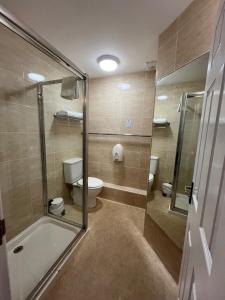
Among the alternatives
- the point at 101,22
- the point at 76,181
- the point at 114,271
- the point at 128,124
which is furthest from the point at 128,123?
the point at 114,271

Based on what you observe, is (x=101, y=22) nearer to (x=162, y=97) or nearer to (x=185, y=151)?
(x=162, y=97)

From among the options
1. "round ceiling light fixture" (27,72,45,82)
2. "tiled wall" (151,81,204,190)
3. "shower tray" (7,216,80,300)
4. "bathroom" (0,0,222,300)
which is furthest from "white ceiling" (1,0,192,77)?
"shower tray" (7,216,80,300)

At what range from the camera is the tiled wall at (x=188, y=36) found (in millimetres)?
1027

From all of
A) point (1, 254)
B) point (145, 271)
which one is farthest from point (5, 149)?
point (145, 271)

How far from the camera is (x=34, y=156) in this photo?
5.69ft

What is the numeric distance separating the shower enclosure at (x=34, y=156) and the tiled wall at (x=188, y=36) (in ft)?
2.91

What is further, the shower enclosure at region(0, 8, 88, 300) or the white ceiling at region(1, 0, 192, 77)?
the shower enclosure at region(0, 8, 88, 300)

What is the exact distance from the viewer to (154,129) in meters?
1.76

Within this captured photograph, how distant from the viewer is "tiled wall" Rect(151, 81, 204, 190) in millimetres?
1623

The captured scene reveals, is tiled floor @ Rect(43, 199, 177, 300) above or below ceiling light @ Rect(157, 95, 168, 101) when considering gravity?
below

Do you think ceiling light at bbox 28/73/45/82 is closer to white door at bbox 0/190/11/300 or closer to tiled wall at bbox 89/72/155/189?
tiled wall at bbox 89/72/155/189

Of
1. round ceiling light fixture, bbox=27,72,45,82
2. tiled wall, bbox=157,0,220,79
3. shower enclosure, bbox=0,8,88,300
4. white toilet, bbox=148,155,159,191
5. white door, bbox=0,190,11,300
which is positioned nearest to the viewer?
white door, bbox=0,190,11,300

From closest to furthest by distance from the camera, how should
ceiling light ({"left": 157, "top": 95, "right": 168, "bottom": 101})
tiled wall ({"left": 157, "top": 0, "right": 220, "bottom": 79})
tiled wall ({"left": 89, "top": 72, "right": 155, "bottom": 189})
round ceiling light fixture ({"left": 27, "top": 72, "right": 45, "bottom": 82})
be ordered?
tiled wall ({"left": 157, "top": 0, "right": 220, "bottom": 79}) → round ceiling light fixture ({"left": 27, "top": 72, "right": 45, "bottom": 82}) → ceiling light ({"left": 157, "top": 95, "right": 168, "bottom": 101}) → tiled wall ({"left": 89, "top": 72, "right": 155, "bottom": 189})

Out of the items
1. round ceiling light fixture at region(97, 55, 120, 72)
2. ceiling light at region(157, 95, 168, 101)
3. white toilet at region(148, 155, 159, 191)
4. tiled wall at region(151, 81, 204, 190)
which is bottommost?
white toilet at region(148, 155, 159, 191)
